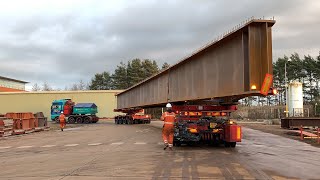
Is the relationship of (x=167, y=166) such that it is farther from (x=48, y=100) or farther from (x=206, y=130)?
(x=48, y=100)

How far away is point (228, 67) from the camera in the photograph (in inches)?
553

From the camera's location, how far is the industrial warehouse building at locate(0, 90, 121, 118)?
232 ft

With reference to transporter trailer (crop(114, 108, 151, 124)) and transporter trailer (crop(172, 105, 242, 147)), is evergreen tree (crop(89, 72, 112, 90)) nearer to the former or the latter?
transporter trailer (crop(114, 108, 151, 124))

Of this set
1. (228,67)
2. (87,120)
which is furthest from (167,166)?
(87,120)

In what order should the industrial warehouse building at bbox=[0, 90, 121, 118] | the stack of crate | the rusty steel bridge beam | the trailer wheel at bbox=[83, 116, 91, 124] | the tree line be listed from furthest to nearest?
the tree line < the industrial warehouse building at bbox=[0, 90, 121, 118] < the trailer wheel at bbox=[83, 116, 91, 124] < the stack of crate < the rusty steel bridge beam

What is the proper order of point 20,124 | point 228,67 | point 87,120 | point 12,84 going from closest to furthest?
point 228,67 → point 20,124 → point 87,120 → point 12,84

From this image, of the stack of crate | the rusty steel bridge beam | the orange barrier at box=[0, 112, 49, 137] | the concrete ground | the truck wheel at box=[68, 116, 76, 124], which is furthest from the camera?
the truck wheel at box=[68, 116, 76, 124]

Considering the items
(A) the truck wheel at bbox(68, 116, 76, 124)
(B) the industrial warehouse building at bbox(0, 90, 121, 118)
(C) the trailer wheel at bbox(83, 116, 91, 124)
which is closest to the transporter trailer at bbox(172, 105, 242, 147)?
(C) the trailer wheel at bbox(83, 116, 91, 124)

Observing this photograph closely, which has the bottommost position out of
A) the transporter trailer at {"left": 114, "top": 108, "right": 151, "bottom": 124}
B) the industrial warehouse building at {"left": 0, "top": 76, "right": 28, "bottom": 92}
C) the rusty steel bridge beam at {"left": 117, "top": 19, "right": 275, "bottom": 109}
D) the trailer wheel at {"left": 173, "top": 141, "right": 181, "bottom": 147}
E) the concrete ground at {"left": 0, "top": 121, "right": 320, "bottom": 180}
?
the concrete ground at {"left": 0, "top": 121, "right": 320, "bottom": 180}

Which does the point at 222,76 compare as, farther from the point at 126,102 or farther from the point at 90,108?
the point at 90,108

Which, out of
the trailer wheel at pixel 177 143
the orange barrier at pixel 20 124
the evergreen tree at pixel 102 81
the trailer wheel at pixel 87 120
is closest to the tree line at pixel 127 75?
the evergreen tree at pixel 102 81

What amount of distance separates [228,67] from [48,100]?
62.0m

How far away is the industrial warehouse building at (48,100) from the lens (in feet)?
232

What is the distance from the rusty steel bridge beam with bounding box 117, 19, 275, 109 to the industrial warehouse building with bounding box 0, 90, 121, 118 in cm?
4812
